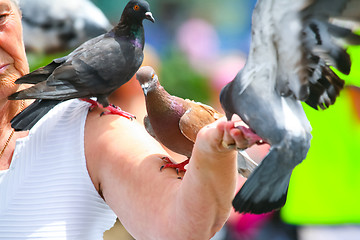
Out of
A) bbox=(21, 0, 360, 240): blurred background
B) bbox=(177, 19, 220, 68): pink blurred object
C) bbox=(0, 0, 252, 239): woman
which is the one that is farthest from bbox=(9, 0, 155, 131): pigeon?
bbox=(177, 19, 220, 68): pink blurred object

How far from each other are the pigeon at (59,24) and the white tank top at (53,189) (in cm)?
120

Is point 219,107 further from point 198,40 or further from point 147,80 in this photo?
point 147,80

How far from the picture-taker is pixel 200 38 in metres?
3.10

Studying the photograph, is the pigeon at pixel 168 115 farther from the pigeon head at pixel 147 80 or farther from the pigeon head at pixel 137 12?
the pigeon head at pixel 137 12

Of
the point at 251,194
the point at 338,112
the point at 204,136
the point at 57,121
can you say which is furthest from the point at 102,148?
the point at 338,112

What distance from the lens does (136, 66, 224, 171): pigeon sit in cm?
113

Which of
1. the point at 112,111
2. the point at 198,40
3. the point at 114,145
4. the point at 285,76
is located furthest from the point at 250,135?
the point at 198,40

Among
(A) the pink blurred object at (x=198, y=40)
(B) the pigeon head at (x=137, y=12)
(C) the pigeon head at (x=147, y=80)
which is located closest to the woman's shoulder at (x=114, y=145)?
(C) the pigeon head at (x=147, y=80)

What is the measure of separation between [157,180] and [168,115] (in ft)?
0.68

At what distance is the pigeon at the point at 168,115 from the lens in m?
1.13

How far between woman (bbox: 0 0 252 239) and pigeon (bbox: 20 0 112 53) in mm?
1136

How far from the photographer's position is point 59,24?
7.98 ft

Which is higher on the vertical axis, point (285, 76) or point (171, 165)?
point (285, 76)

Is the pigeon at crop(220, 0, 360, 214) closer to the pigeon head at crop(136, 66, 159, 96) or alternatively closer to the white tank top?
the pigeon head at crop(136, 66, 159, 96)
